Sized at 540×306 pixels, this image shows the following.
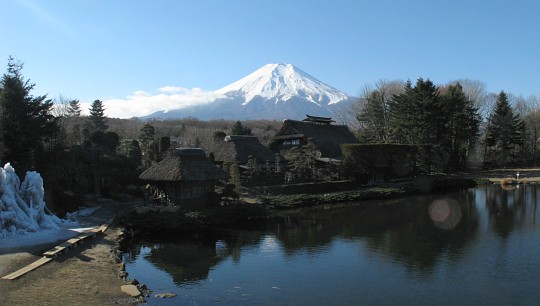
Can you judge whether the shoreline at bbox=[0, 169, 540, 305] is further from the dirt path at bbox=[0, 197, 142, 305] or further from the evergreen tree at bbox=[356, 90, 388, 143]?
the evergreen tree at bbox=[356, 90, 388, 143]

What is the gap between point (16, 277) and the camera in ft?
36.1

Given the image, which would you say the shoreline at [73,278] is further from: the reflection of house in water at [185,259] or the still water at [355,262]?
the reflection of house in water at [185,259]

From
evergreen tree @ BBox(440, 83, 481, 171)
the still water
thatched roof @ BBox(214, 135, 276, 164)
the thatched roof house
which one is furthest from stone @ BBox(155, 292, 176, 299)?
evergreen tree @ BBox(440, 83, 481, 171)

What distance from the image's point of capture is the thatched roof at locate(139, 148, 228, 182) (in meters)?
23.0

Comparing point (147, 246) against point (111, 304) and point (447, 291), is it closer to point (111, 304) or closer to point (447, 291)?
point (111, 304)

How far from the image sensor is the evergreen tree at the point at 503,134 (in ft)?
184

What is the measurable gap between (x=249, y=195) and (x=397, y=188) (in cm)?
1246

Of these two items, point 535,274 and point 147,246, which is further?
point 147,246

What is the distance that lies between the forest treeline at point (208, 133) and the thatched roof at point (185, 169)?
479cm

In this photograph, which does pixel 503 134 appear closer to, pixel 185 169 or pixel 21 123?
pixel 185 169

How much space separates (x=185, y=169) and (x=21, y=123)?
909cm

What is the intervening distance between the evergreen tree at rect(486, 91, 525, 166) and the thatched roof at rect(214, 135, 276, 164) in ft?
113

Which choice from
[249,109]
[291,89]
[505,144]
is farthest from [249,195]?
[291,89]

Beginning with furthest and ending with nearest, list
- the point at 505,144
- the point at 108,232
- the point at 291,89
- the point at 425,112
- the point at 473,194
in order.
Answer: the point at 291,89, the point at 505,144, the point at 425,112, the point at 473,194, the point at 108,232
